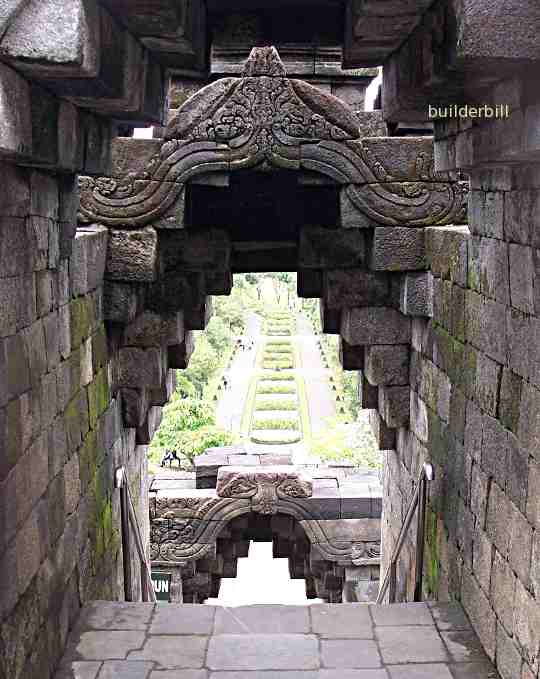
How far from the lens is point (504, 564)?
12.9 feet

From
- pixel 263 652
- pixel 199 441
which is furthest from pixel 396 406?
pixel 199 441

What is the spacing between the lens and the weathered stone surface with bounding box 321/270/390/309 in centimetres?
605

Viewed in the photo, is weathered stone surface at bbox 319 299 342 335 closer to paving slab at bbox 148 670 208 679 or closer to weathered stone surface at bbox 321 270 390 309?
weathered stone surface at bbox 321 270 390 309

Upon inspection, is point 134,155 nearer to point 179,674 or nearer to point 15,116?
point 15,116

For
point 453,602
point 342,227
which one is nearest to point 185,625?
point 453,602

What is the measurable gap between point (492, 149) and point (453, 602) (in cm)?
283

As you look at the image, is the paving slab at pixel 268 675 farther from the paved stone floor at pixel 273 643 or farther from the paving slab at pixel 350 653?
the paving slab at pixel 350 653

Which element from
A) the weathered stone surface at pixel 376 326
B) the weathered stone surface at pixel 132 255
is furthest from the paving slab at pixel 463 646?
the weathered stone surface at pixel 132 255

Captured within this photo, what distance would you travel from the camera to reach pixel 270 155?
212 inches

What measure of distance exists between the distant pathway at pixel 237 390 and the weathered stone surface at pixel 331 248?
1831 centimetres

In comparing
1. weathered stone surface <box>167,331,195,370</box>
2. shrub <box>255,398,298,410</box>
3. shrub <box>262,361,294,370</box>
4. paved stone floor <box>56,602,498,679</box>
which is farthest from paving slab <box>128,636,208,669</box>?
shrub <box>262,361,294,370</box>

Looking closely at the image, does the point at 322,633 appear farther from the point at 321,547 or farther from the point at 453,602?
the point at 321,547

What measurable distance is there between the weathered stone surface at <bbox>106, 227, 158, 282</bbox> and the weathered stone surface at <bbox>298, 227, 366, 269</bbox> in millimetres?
1119

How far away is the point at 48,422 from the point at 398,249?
2.71m
